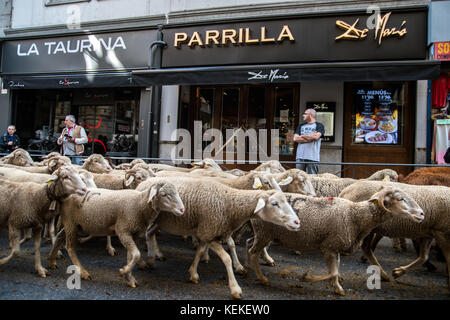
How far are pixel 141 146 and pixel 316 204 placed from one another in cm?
754

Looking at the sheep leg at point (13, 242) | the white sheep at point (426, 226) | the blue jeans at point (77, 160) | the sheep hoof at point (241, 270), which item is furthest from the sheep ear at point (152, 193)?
the blue jeans at point (77, 160)

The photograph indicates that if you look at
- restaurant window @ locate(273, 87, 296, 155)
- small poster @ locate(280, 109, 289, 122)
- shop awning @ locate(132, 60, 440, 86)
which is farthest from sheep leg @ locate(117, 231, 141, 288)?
small poster @ locate(280, 109, 289, 122)

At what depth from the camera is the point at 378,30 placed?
26.9 ft

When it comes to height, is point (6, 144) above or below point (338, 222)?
above

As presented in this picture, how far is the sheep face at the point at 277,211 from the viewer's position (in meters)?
3.19

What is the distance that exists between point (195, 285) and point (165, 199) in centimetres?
97

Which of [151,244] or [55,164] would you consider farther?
[55,164]

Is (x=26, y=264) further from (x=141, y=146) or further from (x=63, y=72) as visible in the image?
(x=63, y=72)

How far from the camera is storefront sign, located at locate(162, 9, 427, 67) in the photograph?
8.10m

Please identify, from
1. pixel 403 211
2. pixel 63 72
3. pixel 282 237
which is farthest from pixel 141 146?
pixel 403 211

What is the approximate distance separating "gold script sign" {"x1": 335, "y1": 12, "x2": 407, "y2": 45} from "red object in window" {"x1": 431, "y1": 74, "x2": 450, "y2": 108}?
4.65 feet

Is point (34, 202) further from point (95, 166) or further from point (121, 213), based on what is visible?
point (95, 166)

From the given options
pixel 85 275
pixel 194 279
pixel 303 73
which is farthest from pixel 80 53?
pixel 194 279

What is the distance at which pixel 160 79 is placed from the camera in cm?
779
